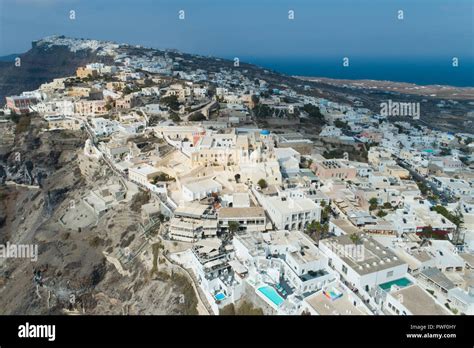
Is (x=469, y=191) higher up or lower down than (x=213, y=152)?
lower down

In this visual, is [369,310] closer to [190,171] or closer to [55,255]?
[190,171]

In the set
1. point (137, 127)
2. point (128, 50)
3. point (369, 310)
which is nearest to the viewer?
point (369, 310)

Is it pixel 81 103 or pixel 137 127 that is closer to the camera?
pixel 137 127

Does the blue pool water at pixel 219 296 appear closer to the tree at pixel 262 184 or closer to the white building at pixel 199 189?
the white building at pixel 199 189

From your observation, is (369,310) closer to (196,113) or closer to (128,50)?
(196,113)

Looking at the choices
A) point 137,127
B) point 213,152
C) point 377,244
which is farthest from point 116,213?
point 377,244

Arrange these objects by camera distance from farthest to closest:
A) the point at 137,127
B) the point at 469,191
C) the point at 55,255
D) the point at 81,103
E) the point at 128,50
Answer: the point at 128,50 < the point at 81,103 < the point at 137,127 < the point at 469,191 < the point at 55,255

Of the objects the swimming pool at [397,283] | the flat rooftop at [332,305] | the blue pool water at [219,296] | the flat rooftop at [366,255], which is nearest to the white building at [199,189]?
the blue pool water at [219,296]

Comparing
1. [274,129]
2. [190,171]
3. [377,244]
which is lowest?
[377,244]
